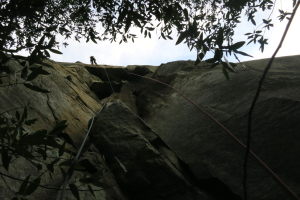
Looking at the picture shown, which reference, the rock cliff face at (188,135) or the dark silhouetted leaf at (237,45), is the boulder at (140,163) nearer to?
the rock cliff face at (188,135)

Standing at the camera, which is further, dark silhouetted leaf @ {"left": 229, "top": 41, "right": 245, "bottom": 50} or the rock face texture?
the rock face texture

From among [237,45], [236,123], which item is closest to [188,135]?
[236,123]

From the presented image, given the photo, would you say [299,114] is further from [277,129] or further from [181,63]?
[181,63]

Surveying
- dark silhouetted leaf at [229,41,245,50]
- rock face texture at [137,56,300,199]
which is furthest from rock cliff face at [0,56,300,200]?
dark silhouetted leaf at [229,41,245,50]

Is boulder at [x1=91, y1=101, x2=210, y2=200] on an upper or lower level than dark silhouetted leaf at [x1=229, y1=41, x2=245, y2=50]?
lower

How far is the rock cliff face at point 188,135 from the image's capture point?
5914 mm

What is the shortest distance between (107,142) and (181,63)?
471 centimetres

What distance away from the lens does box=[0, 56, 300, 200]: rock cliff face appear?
5.91 metres

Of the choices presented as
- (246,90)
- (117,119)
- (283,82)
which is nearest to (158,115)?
(117,119)

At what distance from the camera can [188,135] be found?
7191 millimetres

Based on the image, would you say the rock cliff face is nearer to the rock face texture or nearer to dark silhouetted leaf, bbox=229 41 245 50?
the rock face texture

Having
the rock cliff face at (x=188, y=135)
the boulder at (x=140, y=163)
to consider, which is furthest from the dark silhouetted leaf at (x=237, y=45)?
the boulder at (x=140, y=163)

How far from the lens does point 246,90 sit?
7.37m

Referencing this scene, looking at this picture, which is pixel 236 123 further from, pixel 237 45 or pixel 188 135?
pixel 237 45
